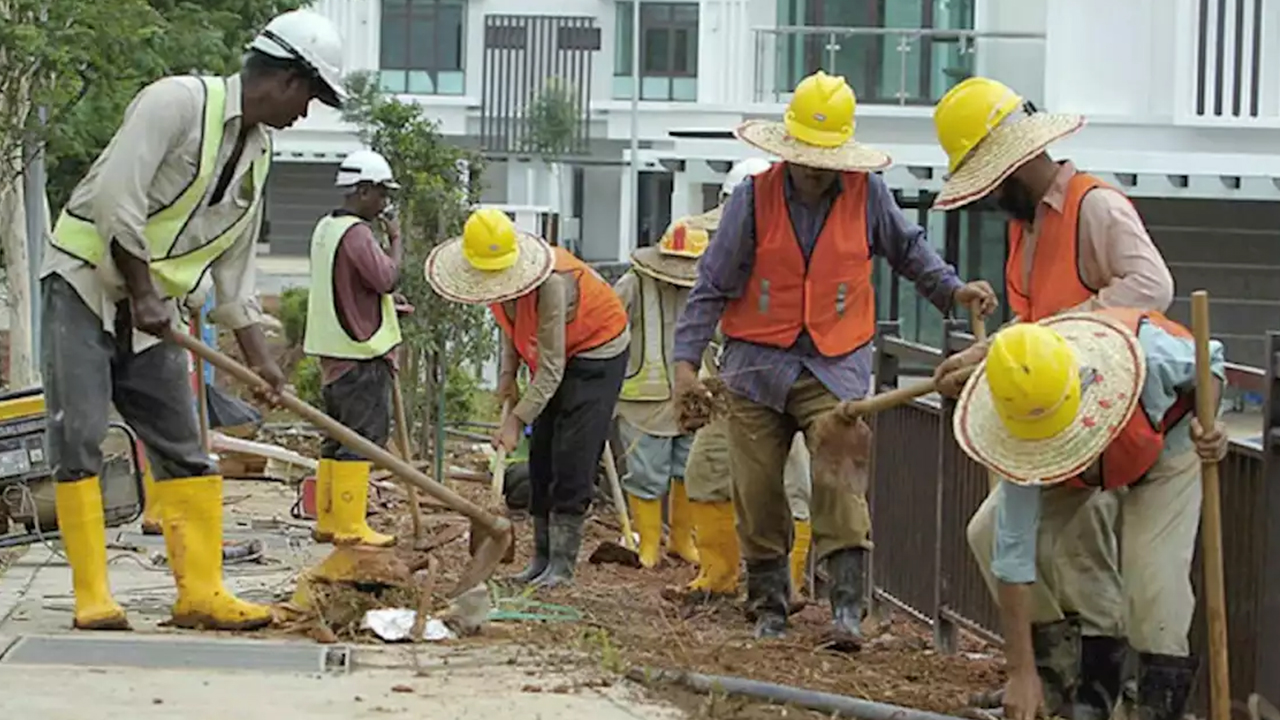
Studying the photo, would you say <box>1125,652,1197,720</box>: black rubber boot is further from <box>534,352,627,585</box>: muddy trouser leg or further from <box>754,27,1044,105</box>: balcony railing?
<box>754,27,1044,105</box>: balcony railing

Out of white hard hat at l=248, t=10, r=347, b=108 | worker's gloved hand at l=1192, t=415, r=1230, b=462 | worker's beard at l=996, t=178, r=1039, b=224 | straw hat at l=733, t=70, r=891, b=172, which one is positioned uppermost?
white hard hat at l=248, t=10, r=347, b=108

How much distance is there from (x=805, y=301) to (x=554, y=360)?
5.96 feet

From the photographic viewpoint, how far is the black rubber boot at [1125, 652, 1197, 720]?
19.8ft

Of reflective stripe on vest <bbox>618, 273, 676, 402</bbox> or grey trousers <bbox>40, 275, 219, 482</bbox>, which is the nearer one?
grey trousers <bbox>40, 275, 219, 482</bbox>

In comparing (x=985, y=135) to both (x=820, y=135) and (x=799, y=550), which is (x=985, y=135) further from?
(x=799, y=550)

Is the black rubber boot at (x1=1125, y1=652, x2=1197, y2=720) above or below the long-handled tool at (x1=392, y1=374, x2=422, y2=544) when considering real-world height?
above

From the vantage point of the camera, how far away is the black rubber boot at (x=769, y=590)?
8.09 metres

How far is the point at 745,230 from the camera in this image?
791 cm

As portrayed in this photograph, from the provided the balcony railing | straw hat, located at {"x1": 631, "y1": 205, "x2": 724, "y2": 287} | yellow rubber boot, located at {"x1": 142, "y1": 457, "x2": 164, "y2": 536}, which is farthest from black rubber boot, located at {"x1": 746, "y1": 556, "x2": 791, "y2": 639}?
the balcony railing

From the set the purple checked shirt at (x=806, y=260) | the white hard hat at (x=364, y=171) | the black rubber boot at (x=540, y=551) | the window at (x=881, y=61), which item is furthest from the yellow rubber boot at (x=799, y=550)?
the window at (x=881, y=61)

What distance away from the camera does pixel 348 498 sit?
10.3m

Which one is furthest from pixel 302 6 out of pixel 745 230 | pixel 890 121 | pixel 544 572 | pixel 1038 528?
pixel 1038 528

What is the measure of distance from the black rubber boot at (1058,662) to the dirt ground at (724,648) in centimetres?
26

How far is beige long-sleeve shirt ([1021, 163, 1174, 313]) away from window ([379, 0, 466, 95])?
139 ft
